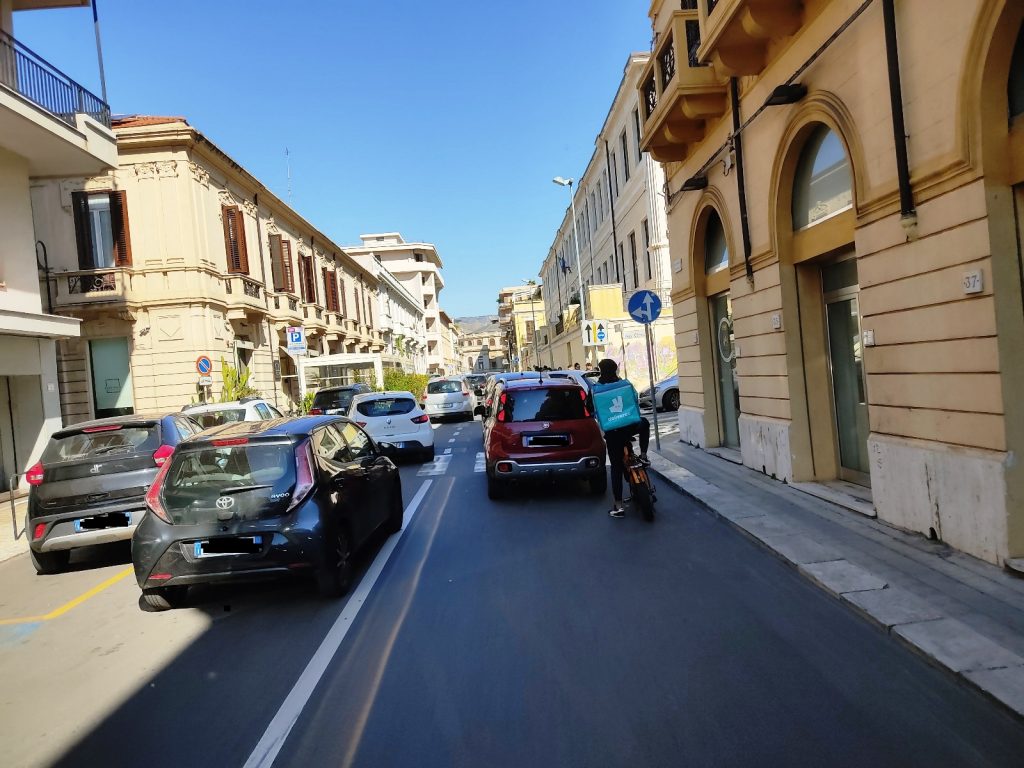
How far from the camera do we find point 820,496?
8.05m

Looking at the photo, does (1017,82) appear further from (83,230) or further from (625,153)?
(625,153)

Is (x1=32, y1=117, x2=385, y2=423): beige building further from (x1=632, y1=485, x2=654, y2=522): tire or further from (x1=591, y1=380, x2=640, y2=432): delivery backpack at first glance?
(x1=632, y1=485, x2=654, y2=522): tire

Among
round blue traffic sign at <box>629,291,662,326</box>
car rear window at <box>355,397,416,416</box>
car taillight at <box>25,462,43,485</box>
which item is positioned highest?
round blue traffic sign at <box>629,291,662,326</box>

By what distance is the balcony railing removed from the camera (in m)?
13.1

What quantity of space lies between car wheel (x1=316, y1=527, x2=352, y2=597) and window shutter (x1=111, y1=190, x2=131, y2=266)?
1830 cm

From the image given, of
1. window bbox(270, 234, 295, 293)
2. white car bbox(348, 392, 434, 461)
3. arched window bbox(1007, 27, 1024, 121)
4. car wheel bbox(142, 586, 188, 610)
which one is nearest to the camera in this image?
arched window bbox(1007, 27, 1024, 121)

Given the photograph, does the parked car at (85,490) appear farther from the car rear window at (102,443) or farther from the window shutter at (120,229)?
the window shutter at (120,229)

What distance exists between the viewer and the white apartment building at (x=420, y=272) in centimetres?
8844

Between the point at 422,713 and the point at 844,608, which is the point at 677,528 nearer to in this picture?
the point at 844,608

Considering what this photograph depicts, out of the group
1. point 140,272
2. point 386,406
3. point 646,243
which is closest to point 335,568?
point 386,406

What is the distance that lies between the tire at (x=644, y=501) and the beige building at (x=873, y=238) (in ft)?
7.43

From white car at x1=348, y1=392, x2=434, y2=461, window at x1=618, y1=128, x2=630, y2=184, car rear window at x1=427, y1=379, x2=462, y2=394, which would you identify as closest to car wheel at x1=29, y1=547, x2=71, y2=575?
white car at x1=348, y1=392, x2=434, y2=461

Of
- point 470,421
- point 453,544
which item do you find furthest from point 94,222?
point 453,544

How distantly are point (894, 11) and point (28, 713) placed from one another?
8294mm
